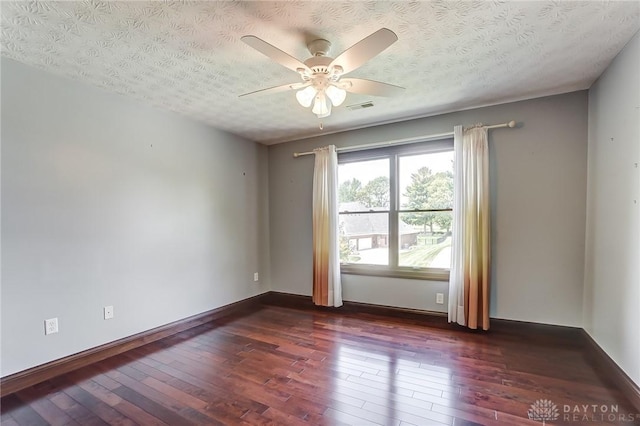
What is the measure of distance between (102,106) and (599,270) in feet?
15.5

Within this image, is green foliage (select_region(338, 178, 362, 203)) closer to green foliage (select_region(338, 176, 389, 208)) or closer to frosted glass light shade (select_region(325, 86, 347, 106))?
green foliage (select_region(338, 176, 389, 208))

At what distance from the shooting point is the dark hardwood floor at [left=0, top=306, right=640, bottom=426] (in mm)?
1859

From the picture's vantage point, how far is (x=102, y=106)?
273cm

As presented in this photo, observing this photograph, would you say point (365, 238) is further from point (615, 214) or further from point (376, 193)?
point (615, 214)

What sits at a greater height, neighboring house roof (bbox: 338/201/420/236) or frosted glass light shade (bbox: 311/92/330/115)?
frosted glass light shade (bbox: 311/92/330/115)

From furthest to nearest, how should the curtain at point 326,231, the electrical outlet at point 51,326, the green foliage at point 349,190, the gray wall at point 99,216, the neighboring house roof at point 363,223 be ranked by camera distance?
the green foliage at point 349,190 → the curtain at point 326,231 → the neighboring house roof at point 363,223 → the electrical outlet at point 51,326 → the gray wall at point 99,216

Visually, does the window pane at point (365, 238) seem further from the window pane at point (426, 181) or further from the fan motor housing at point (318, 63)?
the fan motor housing at point (318, 63)

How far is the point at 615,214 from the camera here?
2.27m

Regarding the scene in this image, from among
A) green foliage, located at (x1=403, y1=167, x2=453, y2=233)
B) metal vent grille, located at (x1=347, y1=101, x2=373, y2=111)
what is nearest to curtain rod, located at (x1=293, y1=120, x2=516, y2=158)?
green foliage, located at (x1=403, y1=167, x2=453, y2=233)

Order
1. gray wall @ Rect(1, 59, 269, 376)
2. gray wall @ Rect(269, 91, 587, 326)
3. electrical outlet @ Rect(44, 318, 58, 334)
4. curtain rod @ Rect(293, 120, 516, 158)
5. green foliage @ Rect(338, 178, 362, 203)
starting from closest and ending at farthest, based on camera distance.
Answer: gray wall @ Rect(1, 59, 269, 376)
electrical outlet @ Rect(44, 318, 58, 334)
gray wall @ Rect(269, 91, 587, 326)
curtain rod @ Rect(293, 120, 516, 158)
green foliage @ Rect(338, 178, 362, 203)

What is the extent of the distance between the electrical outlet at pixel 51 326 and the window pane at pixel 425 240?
350 cm

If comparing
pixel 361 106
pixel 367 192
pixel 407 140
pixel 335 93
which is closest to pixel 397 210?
pixel 367 192

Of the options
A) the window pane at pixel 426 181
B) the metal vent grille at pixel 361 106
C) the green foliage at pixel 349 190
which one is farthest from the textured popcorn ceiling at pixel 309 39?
the green foliage at pixel 349 190

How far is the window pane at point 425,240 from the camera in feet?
11.6
